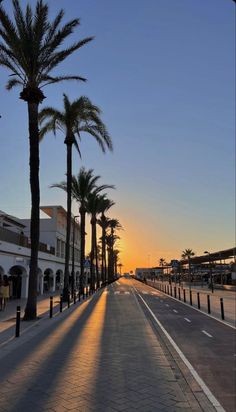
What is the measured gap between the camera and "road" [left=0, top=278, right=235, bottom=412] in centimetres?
675

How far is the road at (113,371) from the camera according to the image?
675 cm

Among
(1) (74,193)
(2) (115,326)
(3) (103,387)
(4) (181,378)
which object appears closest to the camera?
(3) (103,387)

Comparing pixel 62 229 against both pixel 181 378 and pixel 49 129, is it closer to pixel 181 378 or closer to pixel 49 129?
pixel 49 129

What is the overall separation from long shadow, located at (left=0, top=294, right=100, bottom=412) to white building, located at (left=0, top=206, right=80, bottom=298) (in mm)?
17424

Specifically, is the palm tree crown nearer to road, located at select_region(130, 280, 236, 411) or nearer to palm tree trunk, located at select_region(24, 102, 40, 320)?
palm tree trunk, located at select_region(24, 102, 40, 320)

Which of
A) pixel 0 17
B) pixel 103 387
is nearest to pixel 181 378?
pixel 103 387

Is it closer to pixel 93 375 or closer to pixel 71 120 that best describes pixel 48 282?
pixel 71 120

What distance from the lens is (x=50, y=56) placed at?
19.9m

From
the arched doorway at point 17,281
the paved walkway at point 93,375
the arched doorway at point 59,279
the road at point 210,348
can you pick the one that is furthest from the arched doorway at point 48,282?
the paved walkway at point 93,375

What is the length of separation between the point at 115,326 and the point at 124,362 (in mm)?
6903

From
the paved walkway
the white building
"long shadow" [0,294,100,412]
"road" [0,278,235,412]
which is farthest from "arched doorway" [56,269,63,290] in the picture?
"long shadow" [0,294,100,412]

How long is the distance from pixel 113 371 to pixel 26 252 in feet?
91.7

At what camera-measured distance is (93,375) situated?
847 centimetres

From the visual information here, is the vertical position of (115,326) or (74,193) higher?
(74,193)
